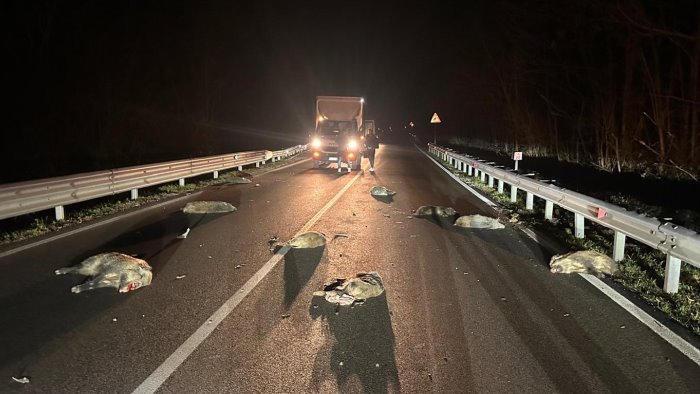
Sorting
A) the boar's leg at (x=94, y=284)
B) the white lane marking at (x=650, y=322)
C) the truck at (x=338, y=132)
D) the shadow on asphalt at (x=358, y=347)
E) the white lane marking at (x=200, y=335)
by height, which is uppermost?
the truck at (x=338, y=132)

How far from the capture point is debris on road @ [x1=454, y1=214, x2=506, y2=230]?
1057 centimetres

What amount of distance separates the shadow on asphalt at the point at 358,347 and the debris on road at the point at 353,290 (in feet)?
0.37

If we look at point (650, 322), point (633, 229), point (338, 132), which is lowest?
point (650, 322)

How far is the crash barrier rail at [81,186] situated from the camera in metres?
9.49

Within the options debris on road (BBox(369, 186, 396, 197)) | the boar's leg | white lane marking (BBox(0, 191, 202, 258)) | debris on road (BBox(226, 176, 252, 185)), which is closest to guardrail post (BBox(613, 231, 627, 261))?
the boar's leg

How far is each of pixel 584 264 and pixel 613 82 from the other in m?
16.3

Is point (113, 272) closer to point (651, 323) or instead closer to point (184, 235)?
point (184, 235)

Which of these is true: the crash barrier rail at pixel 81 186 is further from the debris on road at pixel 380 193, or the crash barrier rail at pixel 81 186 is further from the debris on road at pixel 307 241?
the debris on road at pixel 380 193

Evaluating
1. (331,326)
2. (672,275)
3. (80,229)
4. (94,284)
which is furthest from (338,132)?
(331,326)

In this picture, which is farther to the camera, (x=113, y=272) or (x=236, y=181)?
(x=236, y=181)

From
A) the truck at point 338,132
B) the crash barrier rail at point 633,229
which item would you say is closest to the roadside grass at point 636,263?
the crash barrier rail at point 633,229

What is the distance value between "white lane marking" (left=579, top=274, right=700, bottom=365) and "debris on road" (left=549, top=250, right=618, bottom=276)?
0.30m

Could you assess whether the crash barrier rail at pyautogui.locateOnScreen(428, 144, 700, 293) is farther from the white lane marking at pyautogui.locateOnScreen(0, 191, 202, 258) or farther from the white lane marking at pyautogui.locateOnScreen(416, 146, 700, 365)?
the white lane marking at pyautogui.locateOnScreen(0, 191, 202, 258)

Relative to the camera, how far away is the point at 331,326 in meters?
5.19
